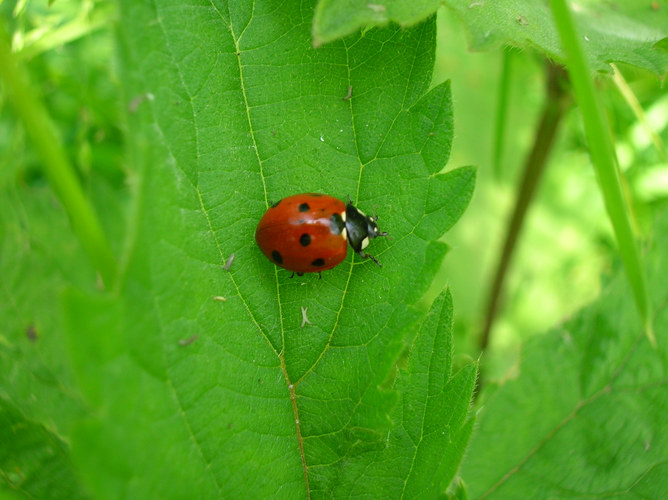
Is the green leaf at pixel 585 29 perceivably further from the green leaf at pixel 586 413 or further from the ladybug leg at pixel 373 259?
the green leaf at pixel 586 413

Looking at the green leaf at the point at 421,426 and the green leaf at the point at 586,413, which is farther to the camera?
the green leaf at the point at 586,413

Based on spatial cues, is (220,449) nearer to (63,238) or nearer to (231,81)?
(231,81)

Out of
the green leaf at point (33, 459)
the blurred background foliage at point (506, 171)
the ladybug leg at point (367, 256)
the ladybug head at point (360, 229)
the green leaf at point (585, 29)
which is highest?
the green leaf at point (585, 29)

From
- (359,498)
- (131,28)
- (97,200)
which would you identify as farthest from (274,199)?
(97,200)

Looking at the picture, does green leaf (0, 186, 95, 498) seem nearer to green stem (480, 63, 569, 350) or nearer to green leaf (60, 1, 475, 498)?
green leaf (60, 1, 475, 498)

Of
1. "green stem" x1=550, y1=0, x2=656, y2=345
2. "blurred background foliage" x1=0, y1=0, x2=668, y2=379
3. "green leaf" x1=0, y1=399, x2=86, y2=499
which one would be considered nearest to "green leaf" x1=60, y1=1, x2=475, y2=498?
"green stem" x1=550, y1=0, x2=656, y2=345

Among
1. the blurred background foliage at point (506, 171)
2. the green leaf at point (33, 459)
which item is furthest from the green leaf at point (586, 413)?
the green leaf at point (33, 459)
